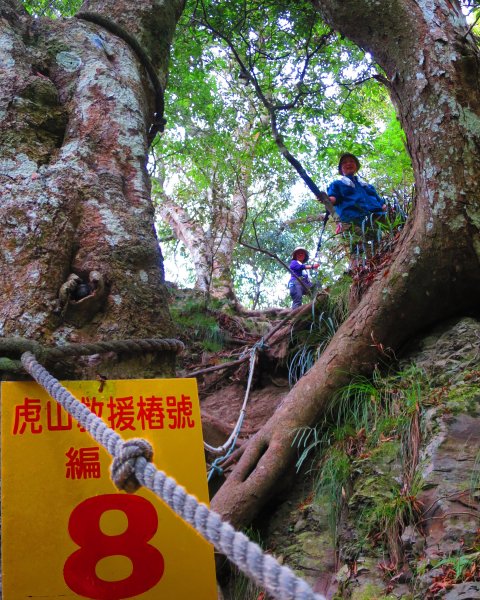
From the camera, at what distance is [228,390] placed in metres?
5.02

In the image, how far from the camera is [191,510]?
0.99 m

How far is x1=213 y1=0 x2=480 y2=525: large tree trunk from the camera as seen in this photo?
3.23 m

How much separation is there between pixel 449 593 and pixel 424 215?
2043 mm

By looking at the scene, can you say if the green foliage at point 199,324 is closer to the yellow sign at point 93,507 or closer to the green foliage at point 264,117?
the green foliage at point 264,117

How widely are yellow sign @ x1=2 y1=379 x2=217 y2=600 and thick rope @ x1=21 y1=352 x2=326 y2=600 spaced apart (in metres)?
0.20

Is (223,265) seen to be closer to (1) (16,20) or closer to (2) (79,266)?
(1) (16,20)

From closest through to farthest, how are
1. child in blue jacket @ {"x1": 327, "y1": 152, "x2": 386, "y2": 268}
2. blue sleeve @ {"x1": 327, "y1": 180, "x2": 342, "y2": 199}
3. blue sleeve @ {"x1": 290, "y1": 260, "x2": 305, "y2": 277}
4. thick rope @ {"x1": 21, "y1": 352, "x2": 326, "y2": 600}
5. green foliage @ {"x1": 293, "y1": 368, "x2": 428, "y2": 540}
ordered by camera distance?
thick rope @ {"x1": 21, "y1": 352, "x2": 326, "y2": 600}
green foliage @ {"x1": 293, "y1": 368, "x2": 428, "y2": 540}
child in blue jacket @ {"x1": 327, "y1": 152, "x2": 386, "y2": 268}
blue sleeve @ {"x1": 327, "y1": 180, "x2": 342, "y2": 199}
blue sleeve @ {"x1": 290, "y1": 260, "x2": 305, "y2": 277}

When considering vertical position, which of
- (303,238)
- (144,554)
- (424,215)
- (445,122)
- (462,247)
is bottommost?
(144,554)

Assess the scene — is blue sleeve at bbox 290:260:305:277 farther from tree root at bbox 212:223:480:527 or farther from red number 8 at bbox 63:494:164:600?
red number 8 at bbox 63:494:164:600

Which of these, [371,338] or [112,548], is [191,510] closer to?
[112,548]

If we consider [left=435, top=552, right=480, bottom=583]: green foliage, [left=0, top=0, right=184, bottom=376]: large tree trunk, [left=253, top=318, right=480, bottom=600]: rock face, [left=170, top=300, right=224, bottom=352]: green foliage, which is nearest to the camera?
[left=0, top=0, right=184, bottom=376]: large tree trunk

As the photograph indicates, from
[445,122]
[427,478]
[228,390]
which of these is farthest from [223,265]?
[427,478]

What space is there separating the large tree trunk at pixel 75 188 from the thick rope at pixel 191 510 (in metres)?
0.51

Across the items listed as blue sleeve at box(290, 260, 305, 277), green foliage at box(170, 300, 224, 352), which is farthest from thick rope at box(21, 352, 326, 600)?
blue sleeve at box(290, 260, 305, 277)
